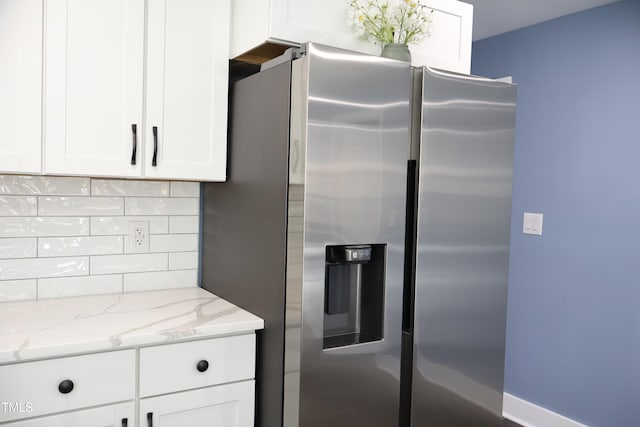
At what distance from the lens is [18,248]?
1937mm

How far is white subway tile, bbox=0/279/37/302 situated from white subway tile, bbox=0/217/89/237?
172mm

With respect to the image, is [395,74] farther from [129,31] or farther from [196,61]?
[129,31]

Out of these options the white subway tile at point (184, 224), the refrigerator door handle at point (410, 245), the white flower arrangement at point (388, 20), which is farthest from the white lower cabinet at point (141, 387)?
the white flower arrangement at point (388, 20)

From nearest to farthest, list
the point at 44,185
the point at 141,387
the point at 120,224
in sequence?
the point at 141,387, the point at 44,185, the point at 120,224

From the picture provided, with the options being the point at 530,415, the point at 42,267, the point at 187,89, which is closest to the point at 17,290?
the point at 42,267

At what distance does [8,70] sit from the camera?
161 cm

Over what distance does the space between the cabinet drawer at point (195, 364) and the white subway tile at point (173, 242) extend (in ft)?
2.01

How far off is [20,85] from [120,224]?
0.66m

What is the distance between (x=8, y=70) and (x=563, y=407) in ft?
10.3

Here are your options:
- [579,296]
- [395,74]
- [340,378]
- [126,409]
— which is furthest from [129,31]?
[579,296]

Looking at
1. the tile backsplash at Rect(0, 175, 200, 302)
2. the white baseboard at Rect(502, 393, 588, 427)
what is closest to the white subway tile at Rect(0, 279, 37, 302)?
the tile backsplash at Rect(0, 175, 200, 302)

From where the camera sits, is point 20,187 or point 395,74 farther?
point 20,187

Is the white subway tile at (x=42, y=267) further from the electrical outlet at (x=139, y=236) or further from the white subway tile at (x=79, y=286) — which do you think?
the electrical outlet at (x=139, y=236)

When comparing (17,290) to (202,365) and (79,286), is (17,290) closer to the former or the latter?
(79,286)
